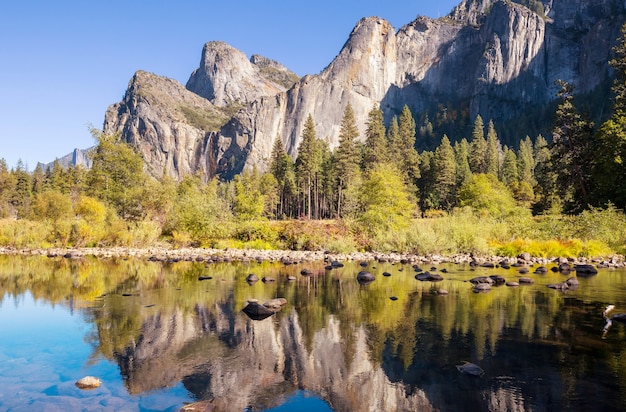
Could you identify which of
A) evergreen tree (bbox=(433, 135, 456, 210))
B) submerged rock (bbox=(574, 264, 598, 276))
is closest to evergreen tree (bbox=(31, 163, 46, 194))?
evergreen tree (bbox=(433, 135, 456, 210))

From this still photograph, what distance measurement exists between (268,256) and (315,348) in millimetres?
18612

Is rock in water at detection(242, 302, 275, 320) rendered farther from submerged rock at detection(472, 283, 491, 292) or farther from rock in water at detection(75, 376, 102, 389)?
submerged rock at detection(472, 283, 491, 292)

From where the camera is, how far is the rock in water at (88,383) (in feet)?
21.2

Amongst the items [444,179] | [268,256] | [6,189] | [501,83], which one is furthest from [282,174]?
[501,83]

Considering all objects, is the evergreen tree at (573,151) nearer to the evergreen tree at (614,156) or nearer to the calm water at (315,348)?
the evergreen tree at (614,156)

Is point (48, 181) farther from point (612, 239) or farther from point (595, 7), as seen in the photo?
point (595, 7)

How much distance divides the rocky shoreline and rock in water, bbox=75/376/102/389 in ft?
57.1

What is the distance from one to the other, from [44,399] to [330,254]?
22.2 m

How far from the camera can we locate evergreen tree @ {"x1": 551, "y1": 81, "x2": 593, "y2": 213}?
3794 centimetres

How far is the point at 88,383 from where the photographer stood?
6.52m

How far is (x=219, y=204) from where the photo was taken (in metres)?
33.5

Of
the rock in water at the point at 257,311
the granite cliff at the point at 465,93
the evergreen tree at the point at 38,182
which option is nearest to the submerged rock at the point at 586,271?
the rock in water at the point at 257,311

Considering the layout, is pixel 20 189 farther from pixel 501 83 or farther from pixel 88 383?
pixel 501 83

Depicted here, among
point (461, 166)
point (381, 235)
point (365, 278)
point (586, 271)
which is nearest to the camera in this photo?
point (365, 278)
